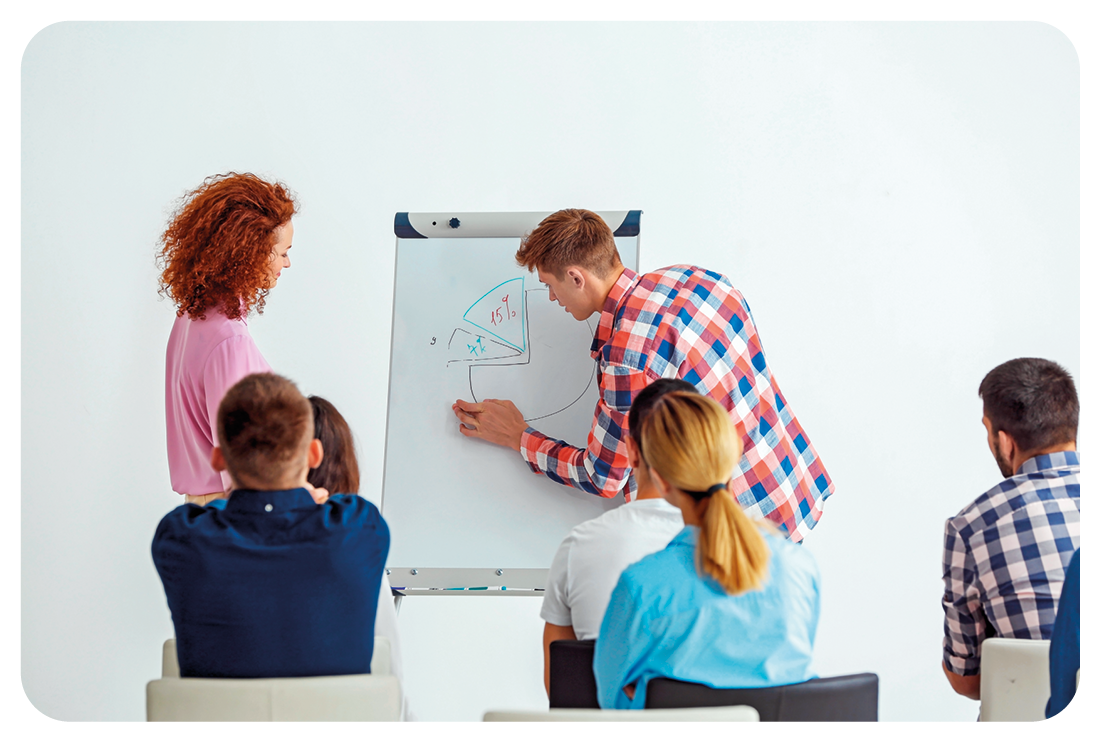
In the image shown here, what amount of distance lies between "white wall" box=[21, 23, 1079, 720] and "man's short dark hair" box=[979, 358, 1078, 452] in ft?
3.53

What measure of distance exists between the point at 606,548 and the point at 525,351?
2.93ft

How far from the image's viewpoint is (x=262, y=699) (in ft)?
4.18

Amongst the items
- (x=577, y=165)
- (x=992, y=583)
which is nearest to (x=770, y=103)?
(x=577, y=165)

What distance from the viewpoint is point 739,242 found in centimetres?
284

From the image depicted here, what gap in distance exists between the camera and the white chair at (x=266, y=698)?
1274 millimetres

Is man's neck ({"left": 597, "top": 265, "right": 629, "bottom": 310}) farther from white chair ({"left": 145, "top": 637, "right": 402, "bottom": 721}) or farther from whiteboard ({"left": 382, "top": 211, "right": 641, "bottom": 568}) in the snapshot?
white chair ({"left": 145, "top": 637, "right": 402, "bottom": 721})

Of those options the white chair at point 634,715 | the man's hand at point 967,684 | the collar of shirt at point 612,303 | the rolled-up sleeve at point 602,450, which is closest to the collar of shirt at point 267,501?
the white chair at point 634,715

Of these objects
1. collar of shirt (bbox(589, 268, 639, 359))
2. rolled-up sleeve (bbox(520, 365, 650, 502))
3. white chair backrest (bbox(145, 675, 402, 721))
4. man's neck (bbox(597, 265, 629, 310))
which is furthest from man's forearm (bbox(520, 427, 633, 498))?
white chair backrest (bbox(145, 675, 402, 721))

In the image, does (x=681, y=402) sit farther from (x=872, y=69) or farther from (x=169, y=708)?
(x=872, y=69)

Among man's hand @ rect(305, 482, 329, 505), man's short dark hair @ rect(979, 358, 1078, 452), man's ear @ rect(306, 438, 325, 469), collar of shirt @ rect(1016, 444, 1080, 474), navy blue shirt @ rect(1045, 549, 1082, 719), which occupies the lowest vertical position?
navy blue shirt @ rect(1045, 549, 1082, 719)

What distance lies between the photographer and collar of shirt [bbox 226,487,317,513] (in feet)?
4.48

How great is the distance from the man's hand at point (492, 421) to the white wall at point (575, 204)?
0.68 meters

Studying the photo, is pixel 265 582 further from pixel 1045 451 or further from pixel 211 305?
pixel 1045 451

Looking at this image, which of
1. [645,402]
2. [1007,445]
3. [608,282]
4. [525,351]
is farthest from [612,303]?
[1007,445]
